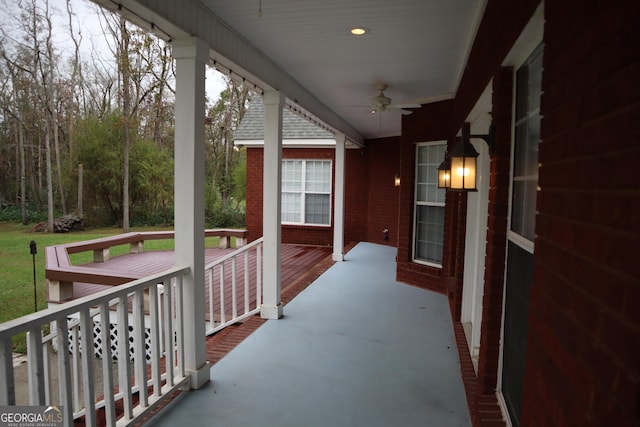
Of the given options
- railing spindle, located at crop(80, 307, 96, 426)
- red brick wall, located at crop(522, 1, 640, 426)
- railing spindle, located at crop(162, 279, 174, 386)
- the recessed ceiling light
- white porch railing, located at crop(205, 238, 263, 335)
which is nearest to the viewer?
red brick wall, located at crop(522, 1, 640, 426)

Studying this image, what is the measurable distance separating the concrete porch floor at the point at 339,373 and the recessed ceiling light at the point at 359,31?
2897mm

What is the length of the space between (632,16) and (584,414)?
83cm

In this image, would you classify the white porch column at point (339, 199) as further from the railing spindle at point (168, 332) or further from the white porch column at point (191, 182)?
the railing spindle at point (168, 332)

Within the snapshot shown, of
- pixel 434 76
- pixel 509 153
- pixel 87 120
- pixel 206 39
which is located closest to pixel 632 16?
pixel 509 153

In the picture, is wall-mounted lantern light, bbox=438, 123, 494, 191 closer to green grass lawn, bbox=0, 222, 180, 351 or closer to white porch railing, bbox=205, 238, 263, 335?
white porch railing, bbox=205, 238, 263, 335

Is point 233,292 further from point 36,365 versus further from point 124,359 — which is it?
point 36,365

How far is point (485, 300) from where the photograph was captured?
252 cm

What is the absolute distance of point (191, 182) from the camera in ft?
9.83

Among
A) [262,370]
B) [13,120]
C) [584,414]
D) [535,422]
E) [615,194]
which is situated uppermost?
[13,120]

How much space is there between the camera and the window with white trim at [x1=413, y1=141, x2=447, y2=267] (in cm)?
611

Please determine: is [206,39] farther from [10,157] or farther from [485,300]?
[10,157]

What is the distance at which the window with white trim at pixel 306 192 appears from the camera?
1091 cm

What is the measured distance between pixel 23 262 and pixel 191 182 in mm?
13845

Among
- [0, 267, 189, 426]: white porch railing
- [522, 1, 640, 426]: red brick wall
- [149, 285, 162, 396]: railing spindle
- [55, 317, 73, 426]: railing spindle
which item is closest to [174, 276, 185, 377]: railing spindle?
[0, 267, 189, 426]: white porch railing
